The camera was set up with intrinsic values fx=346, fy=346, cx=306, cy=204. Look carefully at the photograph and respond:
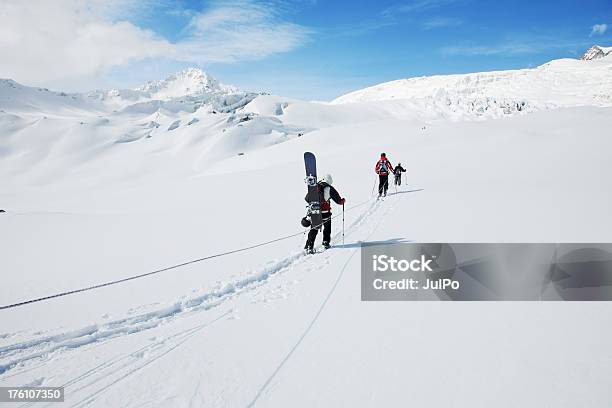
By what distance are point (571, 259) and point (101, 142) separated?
130105 mm

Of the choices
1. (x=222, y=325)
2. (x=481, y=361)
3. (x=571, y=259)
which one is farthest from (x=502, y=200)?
(x=222, y=325)

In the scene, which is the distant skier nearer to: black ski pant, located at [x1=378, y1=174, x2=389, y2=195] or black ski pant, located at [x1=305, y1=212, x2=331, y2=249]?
black ski pant, located at [x1=378, y1=174, x2=389, y2=195]

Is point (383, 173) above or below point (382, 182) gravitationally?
above

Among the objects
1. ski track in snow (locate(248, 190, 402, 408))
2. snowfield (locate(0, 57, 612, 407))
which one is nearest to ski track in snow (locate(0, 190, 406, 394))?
snowfield (locate(0, 57, 612, 407))

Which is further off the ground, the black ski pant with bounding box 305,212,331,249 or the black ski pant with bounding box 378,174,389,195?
the black ski pant with bounding box 378,174,389,195

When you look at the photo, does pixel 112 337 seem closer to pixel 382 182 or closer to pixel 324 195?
pixel 324 195

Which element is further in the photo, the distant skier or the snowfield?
the distant skier

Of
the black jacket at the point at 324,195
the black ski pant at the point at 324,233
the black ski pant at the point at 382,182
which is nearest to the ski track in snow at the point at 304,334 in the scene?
the black ski pant at the point at 324,233

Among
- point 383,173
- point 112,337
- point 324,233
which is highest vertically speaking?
point 383,173

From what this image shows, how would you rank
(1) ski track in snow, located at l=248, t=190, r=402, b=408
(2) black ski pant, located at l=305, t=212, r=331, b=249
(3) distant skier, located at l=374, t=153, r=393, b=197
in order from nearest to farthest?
(1) ski track in snow, located at l=248, t=190, r=402, b=408 → (2) black ski pant, located at l=305, t=212, r=331, b=249 → (3) distant skier, located at l=374, t=153, r=393, b=197

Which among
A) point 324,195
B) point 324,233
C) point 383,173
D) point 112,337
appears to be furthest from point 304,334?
point 383,173

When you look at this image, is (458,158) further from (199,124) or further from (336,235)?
(199,124)

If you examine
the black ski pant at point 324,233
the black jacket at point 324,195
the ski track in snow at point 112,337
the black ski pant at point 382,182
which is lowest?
the ski track in snow at point 112,337

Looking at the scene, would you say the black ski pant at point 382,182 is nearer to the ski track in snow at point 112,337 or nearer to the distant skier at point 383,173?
the distant skier at point 383,173
